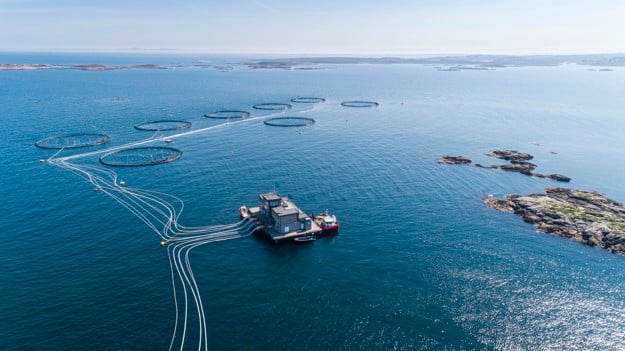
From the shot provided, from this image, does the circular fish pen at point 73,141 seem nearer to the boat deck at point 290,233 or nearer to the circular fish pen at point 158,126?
the circular fish pen at point 158,126

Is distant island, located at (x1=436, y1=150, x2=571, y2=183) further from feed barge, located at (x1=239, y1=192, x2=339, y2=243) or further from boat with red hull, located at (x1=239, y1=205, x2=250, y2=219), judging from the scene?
boat with red hull, located at (x1=239, y1=205, x2=250, y2=219)

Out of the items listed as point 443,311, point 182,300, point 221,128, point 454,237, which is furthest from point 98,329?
point 221,128

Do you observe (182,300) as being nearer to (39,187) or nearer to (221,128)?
(39,187)

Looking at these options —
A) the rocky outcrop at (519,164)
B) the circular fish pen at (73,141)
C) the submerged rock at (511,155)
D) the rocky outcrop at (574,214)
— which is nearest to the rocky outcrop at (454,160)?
the rocky outcrop at (519,164)

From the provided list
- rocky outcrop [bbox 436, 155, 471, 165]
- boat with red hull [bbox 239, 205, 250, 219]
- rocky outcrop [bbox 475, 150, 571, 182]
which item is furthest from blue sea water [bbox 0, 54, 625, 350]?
rocky outcrop [bbox 436, 155, 471, 165]

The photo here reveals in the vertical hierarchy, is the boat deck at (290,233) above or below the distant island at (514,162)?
below

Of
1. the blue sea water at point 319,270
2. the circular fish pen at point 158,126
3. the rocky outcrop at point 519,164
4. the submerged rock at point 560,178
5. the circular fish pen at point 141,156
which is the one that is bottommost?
the blue sea water at point 319,270

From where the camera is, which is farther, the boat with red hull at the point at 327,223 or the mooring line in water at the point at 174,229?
the boat with red hull at the point at 327,223

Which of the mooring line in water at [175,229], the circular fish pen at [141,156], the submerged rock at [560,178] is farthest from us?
the circular fish pen at [141,156]
